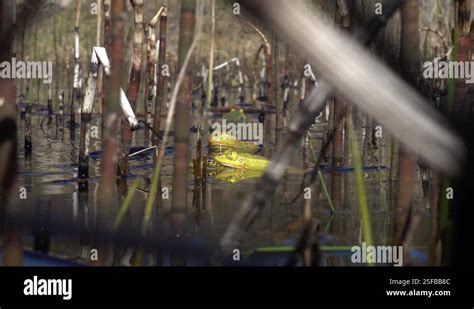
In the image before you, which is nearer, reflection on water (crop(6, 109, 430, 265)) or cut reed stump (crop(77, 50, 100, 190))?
reflection on water (crop(6, 109, 430, 265))

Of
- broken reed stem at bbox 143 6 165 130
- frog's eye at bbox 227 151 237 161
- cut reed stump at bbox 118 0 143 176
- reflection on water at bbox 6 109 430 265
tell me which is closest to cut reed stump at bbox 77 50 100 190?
reflection on water at bbox 6 109 430 265

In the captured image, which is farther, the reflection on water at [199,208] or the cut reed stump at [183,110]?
the reflection on water at [199,208]

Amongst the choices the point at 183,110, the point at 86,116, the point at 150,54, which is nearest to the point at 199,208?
the point at 86,116

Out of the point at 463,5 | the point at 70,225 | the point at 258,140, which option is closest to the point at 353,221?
the point at 463,5

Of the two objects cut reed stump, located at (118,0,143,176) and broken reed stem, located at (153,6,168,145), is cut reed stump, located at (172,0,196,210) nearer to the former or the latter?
cut reed stump, located at (118,0,143,176)

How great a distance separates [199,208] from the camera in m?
6.93

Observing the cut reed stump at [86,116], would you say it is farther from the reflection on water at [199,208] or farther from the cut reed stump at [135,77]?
the cut reed stump at [135,77]

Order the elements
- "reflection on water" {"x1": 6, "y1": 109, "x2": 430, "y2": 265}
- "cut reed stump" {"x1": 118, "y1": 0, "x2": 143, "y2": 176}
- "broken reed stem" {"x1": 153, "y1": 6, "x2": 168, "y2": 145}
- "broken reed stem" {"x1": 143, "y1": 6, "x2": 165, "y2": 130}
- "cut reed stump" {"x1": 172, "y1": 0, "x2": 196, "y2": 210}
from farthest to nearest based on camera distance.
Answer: "broken reed stem" {"x1": 153, "y1": 6, "x2": 168, "y2": 145}, "broken reed stem" {"x1": 143, "y1": 6, "x2": 165, "y2": 130}, "cut reed stump" {"x1": 118, "y1": 0, "x2": 143, "y2": 176}, "reflection on water" {"x1": 6, "y1": 109, "x2": 430, "y2": 265}, "cut reed stump" {"x1": 172, "y1": 0, "x2": 196, "y2": 210}

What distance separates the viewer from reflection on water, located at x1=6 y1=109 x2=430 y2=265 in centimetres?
436

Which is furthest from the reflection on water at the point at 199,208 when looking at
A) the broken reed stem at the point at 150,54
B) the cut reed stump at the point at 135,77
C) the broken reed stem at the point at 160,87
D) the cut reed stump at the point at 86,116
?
the broken reed stem at the point at 150,54

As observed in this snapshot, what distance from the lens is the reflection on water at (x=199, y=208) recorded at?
436 centimetres

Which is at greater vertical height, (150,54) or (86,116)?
(150,54)

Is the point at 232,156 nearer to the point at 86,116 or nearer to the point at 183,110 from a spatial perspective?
the point at 86,116
